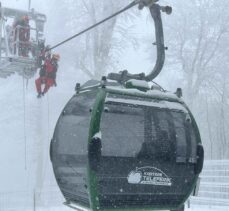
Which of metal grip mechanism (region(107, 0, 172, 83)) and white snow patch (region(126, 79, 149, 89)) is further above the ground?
metal grip mechanism (region(107, 0, 172, 83))

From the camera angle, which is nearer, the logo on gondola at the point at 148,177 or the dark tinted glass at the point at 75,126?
Result: the logo on gondola at the point at 148,177

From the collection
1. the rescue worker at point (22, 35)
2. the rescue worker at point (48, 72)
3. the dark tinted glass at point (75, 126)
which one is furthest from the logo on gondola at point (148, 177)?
the rescue worker at point (22, 35)

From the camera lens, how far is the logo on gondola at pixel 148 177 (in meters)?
3.78

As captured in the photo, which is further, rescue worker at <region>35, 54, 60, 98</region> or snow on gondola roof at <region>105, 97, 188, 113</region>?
rescue worker at <region>35, 54, 60, 98</region>

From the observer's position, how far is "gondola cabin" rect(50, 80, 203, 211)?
12.0 ft

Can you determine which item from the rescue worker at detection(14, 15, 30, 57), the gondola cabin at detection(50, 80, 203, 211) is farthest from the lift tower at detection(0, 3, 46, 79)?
the gondola cabin at detection(50, 80, 203, 211)

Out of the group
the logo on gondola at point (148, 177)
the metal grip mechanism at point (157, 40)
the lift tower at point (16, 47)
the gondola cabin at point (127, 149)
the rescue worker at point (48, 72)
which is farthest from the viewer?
the rescue worker at point (48, 72)

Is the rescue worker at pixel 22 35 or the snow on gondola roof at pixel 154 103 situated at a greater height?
the rescue worker at pixel 22 35

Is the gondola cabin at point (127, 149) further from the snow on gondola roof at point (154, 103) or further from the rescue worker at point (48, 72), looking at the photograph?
the rescue worker at point (48, 72)

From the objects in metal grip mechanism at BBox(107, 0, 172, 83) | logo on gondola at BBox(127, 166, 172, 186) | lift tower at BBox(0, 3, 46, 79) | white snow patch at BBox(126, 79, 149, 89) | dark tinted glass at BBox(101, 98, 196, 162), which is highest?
lift tower at BBox(0, 3, 46, 79)

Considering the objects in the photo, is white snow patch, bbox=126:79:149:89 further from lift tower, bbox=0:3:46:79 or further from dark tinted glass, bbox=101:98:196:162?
lift tower, bbox=0:3:46:79

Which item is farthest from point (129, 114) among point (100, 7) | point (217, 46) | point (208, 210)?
point (217, 46)

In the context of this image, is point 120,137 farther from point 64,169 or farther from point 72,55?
point 72,55

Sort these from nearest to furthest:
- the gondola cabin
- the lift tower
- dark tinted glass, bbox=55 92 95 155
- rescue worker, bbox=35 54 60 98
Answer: the gondola cabin, dark tinted glass, bbox=55 92 95 155, the lift tower, rescue worker, bbox=35 54 60 98
